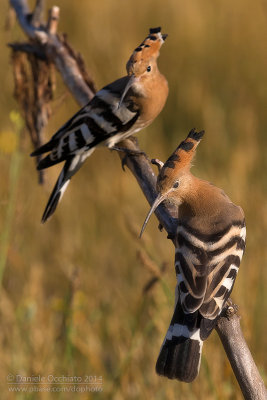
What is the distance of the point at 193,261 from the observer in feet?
6.47

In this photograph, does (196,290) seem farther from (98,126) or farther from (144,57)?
(98,126)

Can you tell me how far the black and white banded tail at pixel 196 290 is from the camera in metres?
1.75

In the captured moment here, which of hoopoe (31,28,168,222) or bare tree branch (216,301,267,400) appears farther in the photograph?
hoopoe (31,28,168,222)

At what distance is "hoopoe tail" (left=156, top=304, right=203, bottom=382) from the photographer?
5.70ft

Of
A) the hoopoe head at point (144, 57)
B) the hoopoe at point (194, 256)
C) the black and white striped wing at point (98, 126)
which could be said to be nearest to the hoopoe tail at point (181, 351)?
the hoopoe at point (194, 256)

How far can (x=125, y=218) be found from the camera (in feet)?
7.50

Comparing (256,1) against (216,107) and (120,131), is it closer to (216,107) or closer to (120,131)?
(216,107)

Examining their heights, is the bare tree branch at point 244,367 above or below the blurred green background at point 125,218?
below

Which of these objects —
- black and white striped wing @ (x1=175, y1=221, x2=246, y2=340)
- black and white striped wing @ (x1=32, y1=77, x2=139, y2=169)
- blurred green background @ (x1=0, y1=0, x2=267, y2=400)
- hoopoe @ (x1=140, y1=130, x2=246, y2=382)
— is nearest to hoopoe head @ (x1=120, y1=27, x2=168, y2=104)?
black and white striped wing @ (x1=32, y1=77, x2=139, y2=169)

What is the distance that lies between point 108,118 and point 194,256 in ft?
4.15

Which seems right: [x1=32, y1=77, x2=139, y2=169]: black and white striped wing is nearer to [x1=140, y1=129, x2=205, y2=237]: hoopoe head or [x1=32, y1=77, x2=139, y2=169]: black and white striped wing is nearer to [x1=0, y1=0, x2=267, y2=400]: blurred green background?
[x1=0, y1=0, x2=267, y2=400]: blurred green background

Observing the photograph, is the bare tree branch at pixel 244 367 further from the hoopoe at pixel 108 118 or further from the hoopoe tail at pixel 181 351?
the hoopoe at pixel 108 118

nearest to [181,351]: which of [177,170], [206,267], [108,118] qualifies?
[206,267]

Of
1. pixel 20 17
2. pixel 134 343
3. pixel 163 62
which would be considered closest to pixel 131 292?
pixel 134 343
